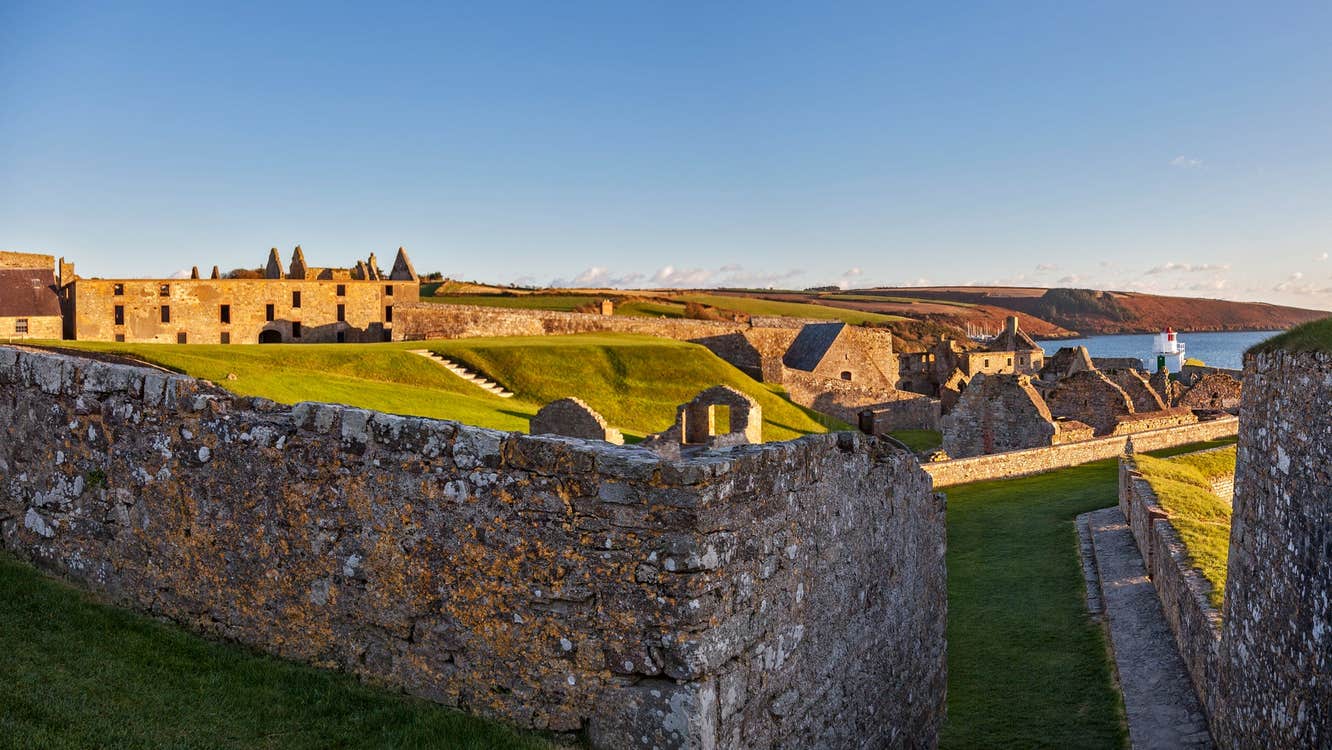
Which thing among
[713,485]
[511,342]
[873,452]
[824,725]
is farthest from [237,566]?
[511,342]

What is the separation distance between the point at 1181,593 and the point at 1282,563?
17.0 ft

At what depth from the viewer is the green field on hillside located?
3086 cm

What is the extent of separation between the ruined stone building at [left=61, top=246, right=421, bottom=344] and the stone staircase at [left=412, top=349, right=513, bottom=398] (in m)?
19.4

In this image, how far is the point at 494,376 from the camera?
42281 millimetres

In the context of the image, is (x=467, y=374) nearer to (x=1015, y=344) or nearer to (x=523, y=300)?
(x=523, y=300)

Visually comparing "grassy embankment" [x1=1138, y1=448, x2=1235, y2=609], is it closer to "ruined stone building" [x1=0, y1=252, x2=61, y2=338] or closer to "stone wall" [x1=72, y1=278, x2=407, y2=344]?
"stone wall" [x1=72, y1=278, x2=407, y2=344]

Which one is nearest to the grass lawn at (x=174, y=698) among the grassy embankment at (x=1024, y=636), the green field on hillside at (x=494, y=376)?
the grassy embankment at (x=1024, y=636)

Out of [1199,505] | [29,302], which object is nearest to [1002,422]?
[1199,505]

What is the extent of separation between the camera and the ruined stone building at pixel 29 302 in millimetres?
50719

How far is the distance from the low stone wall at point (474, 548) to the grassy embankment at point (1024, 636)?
4.61m

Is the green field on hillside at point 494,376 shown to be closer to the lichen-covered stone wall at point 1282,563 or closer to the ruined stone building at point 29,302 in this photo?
the ruined stone building at point 29,302

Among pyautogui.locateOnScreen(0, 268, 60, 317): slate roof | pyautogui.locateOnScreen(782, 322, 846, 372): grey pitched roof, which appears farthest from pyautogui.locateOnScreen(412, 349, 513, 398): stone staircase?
pyautogui.locateOnScreen(782, 322, 846, 372): grey pitched roof

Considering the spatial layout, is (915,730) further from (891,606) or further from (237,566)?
(237,566)

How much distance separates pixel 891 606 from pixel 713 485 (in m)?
4.13
